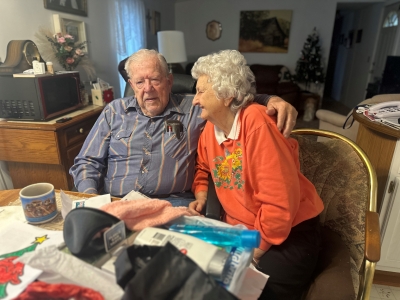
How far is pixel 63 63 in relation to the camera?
2.37 m

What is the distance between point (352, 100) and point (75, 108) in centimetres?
604

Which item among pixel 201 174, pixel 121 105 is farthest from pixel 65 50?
pixel 201 174

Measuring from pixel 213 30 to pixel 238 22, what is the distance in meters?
0.55

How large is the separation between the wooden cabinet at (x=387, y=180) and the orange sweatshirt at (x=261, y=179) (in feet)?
→ 2.24

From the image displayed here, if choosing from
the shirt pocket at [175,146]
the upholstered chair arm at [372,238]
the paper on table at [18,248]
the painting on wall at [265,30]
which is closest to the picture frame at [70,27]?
the shirt pocket at [175,146]

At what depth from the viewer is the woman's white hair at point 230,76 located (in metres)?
1.01

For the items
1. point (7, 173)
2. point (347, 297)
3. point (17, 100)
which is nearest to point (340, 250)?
point (347, 297)

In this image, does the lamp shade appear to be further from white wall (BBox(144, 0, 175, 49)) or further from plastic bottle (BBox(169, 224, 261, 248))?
plastic bottle (BBox(169, 224, 261, 248))

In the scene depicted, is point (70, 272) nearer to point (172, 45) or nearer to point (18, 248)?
point (18, 248)

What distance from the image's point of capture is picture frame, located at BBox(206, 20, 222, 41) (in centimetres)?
605

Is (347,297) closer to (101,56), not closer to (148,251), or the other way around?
(148,251)

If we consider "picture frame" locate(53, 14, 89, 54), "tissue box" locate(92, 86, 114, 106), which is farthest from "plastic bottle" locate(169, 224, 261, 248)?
"picture frame" locate(53, 14, 89, 54)

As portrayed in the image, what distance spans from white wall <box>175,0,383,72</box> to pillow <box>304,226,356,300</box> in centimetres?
547

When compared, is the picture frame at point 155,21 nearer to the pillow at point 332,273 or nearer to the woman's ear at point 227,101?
the woman's ear at point 227,101
